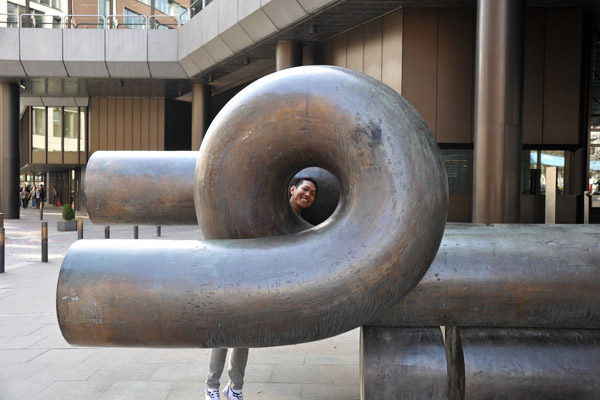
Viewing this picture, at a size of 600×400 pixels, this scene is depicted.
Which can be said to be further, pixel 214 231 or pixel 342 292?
pixel 214 231

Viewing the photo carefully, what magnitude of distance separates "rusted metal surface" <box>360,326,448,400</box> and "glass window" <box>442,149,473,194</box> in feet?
36.2

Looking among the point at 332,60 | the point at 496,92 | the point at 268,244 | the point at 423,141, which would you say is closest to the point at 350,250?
the point at 268,244

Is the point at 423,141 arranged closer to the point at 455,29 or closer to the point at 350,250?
the point at 350,250

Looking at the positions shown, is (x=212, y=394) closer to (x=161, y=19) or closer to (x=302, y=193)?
(x=302, y=193)

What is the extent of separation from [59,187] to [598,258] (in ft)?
128

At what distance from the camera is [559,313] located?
2092mm

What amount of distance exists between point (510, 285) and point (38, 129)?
105 ft

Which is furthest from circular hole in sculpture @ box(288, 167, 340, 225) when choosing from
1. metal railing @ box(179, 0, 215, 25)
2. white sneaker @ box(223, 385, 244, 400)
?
metal railing @ box(179, 0, 215, 25)

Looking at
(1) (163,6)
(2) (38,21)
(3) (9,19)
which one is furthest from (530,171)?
(3) (9,19)

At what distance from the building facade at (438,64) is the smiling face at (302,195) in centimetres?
762

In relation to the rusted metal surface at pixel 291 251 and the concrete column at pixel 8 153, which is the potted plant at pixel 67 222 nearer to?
the concrete column at pixel 8 153

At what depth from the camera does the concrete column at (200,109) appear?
21.7m

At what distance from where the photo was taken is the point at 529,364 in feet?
7.19

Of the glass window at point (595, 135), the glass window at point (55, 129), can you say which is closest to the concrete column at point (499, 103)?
the glass window at point (55, 129)
